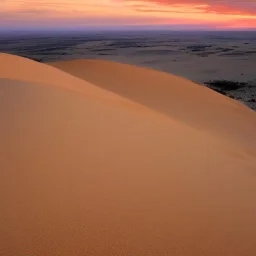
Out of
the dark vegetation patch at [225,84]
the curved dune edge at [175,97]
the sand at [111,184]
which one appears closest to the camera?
the sand at [111,184]

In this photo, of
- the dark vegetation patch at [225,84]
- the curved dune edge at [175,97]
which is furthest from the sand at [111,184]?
the dark vegetation patch at [225,84]

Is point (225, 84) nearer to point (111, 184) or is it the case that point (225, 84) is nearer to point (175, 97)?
point (175, 97)

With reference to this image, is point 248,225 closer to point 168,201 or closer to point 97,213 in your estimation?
point 168,201

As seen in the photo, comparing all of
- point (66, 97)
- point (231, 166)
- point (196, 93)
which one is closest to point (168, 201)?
point (231, 166)

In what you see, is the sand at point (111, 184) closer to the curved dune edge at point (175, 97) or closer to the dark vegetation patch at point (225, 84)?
the curved dune edge at point (175, 97)

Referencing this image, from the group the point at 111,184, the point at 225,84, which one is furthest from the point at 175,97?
the point at 225,84

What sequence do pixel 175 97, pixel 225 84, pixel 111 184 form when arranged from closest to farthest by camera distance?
pixel 111 184
pixel 175 97
pixel 225 84
